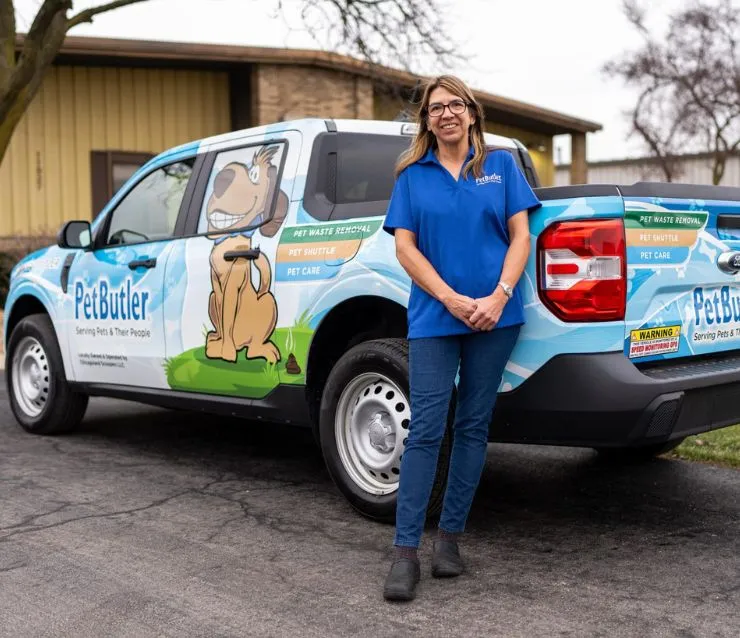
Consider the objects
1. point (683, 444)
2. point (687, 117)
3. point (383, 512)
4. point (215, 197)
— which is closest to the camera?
point (383, 512)

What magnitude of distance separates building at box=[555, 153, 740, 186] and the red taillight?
22.1 m

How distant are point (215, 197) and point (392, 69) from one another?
11.1 meters

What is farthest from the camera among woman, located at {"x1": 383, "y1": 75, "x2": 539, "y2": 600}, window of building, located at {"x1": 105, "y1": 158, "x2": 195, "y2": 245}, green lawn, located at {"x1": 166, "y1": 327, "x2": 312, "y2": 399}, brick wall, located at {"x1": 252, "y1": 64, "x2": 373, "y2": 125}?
brick wall, located at {"x1": 252, "y1": 64, "x2": 373, "y2": 125}

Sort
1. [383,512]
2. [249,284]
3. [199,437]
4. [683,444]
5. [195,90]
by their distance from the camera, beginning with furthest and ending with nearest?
[195,90]
[199,437]
[683,444]
[249,284]
[383,512]

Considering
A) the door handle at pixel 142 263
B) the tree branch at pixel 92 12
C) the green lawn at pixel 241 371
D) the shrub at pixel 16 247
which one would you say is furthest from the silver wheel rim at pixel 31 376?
the shrub at pixel 16 247

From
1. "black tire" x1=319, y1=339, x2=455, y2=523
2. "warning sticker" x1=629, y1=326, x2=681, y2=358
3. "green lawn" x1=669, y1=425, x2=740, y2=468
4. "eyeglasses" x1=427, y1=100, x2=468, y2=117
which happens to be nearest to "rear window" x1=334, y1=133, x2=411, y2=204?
"black tire" x1=319, y1=339, x2=455, y2=523

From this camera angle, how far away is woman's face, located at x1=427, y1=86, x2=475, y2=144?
12.8ft

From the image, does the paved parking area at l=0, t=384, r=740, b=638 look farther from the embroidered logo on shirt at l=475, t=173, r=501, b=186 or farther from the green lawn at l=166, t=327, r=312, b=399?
the embroidered logo on shirt at l=475, t=173, r=501, b=186

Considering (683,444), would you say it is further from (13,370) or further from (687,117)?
(687,117)

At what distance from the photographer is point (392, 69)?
16.4m

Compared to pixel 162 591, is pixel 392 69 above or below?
above

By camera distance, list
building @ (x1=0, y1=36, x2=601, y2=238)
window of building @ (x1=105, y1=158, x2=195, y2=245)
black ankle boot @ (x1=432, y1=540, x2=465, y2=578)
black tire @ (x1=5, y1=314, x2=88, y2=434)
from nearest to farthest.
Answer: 1. black ankle boot @ (x1=432, y1=540, x2=465, y2=578)
2. window of building @ (x1=105, y1=158, x2=195, y2=245)
3. black tire @ (x1=5, y1=314, x2=88, y2=434)
4. building @ (x1=0, y1=36, x2=601, y2=238)

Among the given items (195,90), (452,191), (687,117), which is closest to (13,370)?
(452,191)

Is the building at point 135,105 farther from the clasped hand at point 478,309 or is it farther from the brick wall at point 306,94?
the clasped hand at point 478,309
